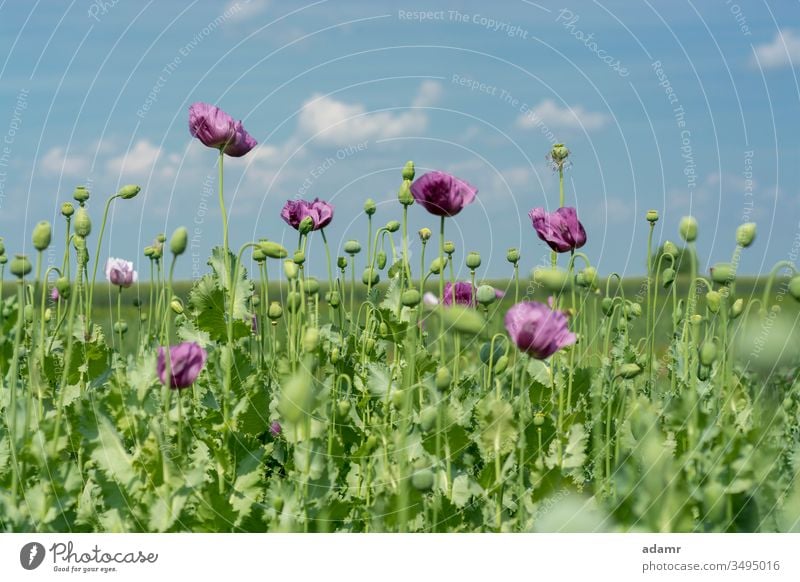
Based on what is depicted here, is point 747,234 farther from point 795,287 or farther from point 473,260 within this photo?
point 473,260

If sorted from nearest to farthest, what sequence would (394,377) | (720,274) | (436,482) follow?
(436,482)
(720,274)
(394,377)

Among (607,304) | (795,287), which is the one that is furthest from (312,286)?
(795,287)

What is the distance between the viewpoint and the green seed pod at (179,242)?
1572mm

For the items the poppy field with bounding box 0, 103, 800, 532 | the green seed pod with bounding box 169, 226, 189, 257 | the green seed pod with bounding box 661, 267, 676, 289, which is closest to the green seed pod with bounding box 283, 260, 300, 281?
the poppy field with bounding box 0, 103, 800, 532

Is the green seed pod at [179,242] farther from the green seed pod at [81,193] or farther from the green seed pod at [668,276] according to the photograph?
the green seed pod at [668,276]

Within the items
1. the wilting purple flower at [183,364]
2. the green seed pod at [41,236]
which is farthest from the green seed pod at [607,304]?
the green seed pod at [41,236]

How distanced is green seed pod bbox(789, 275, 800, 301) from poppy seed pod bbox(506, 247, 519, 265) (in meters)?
0.79

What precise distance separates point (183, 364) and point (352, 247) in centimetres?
93

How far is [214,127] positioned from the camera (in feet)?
6.24
